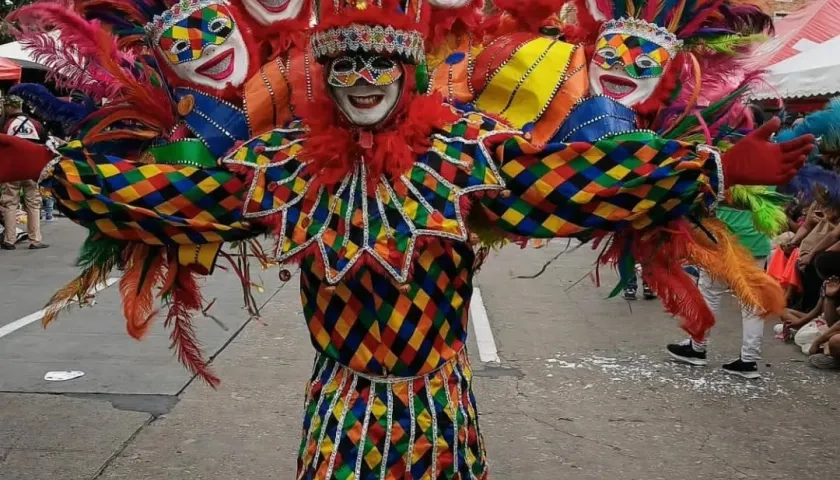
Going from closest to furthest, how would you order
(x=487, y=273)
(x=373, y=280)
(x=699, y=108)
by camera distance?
(x=373, y=280), (x=699, y=108), (x=487, y=273)

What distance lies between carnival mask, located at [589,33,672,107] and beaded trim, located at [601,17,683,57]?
1cm

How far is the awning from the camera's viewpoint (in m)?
7.96

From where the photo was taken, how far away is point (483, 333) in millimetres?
6973

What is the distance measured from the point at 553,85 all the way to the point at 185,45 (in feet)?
3.12

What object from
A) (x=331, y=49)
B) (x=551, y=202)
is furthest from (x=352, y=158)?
(x=551, y=202)

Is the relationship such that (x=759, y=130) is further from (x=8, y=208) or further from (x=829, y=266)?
(x=8, y=208)

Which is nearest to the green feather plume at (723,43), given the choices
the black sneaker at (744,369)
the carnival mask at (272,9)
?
the carnival mask at (272,9)

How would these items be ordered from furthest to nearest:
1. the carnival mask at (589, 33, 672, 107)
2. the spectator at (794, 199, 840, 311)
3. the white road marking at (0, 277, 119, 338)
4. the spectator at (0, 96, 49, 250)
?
the spectator at (0, 96, 49, 250)
the white road marking at (0, 277, 119, 338)
the spectator at (794, 199, 840, 311)
the carnival mask at (589, 33, 672, 107)

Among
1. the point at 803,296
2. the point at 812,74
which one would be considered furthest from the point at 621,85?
the point at 812,74

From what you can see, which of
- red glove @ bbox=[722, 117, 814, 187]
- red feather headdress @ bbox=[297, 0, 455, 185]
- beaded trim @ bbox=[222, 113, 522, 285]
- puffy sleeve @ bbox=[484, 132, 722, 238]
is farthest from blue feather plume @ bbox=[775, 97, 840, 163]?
red feather headdress @ bbox=[297, 0, 455, 185]

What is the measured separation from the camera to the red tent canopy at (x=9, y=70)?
489 inches

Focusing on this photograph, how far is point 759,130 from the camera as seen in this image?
2.14m

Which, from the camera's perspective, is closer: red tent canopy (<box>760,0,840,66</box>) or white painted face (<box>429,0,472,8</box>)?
white painted face (<box>429,0,472,8</box>)

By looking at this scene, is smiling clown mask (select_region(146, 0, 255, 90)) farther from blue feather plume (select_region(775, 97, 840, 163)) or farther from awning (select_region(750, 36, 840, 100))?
awning (select_region(750, 36, 840, 100))
